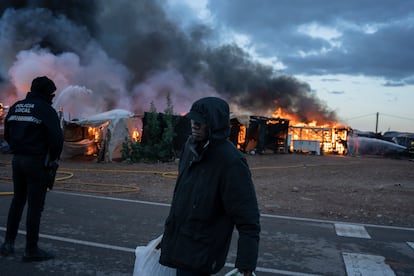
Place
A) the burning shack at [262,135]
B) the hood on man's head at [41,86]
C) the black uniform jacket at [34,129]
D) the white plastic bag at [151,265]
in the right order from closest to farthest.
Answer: the white plastic bag at [151,265] → the black uniform jacket at [34,129] → the hood on man's head at [41,86] → the burning shack at [262,135]

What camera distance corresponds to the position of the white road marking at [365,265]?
4.59 meters

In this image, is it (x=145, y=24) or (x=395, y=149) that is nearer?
(x=395, y=149)

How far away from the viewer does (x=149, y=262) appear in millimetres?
2676

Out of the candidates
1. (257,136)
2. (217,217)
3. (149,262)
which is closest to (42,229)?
(149,262)

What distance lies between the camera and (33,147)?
422cm

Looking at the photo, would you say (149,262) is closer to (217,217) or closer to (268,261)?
(217,217)

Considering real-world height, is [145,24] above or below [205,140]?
above

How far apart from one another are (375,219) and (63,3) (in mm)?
33047

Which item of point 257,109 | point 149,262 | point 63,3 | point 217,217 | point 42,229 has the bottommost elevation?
point 42,229

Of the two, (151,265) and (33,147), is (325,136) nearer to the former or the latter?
(33,147)

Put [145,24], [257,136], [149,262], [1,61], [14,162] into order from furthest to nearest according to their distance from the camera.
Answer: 1. [145,24]
2. [1,61]
3. [257,136]
4. [14,162]
5. [149,262]

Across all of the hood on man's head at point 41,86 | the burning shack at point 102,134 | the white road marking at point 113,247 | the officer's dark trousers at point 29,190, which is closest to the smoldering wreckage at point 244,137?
the burning shack at point 102,134

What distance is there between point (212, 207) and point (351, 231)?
4839mm

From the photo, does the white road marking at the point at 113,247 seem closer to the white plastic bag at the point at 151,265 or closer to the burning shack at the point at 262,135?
the white plastic bag at the point at 151,265
